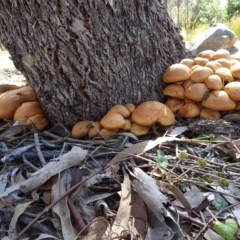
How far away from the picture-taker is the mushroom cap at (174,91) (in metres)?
1.77

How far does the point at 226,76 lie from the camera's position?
174 cm

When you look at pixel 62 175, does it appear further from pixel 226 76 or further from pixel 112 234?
pixel 226 76

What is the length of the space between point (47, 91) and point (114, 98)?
1.13 ft

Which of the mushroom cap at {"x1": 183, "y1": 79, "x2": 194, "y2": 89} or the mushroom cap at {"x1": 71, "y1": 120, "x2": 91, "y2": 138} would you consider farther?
the mushroom cap at {"x1": 183, "y1": 79, "x2": 194, "y2": 89}

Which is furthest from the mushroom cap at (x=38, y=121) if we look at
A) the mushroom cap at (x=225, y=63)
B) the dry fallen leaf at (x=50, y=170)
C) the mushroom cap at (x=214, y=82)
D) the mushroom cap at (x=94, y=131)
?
the mushroom cap at (x=225, y=63)

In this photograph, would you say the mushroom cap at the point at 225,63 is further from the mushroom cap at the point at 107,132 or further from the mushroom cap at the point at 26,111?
the mushroom cap at the point at 26,111

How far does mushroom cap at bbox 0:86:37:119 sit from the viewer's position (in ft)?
6.02

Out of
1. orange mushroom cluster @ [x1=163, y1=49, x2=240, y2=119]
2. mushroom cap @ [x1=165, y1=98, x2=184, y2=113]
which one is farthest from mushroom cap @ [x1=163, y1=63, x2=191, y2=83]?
mushroom cap @ [x1=165, y1=98, x2=184, y2=113]

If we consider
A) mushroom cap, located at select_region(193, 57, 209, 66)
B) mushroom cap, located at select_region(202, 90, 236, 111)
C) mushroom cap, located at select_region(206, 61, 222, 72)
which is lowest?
mushroom cap, located at select_region(202, 90, 236, 111)

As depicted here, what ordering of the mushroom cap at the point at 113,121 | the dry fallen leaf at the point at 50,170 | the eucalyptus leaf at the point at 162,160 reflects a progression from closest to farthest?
1. the dry fallen leaf at the point at 50,170
2. the eucalyptus leaf at the point at 162,160
3. the mushroom cap at the point at 113,121

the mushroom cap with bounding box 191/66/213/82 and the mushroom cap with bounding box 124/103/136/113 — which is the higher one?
the mushroom cap with bounding box 191/66/213/82

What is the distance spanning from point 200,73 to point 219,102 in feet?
0.61

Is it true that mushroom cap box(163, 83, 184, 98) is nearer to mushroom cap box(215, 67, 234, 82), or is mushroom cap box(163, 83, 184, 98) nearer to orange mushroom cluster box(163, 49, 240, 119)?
orange mushroom cluster box(163, 49, 240, 119)

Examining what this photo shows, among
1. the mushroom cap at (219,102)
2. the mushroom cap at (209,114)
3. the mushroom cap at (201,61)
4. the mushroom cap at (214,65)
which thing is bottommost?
the mushroom cap at (209,114)
